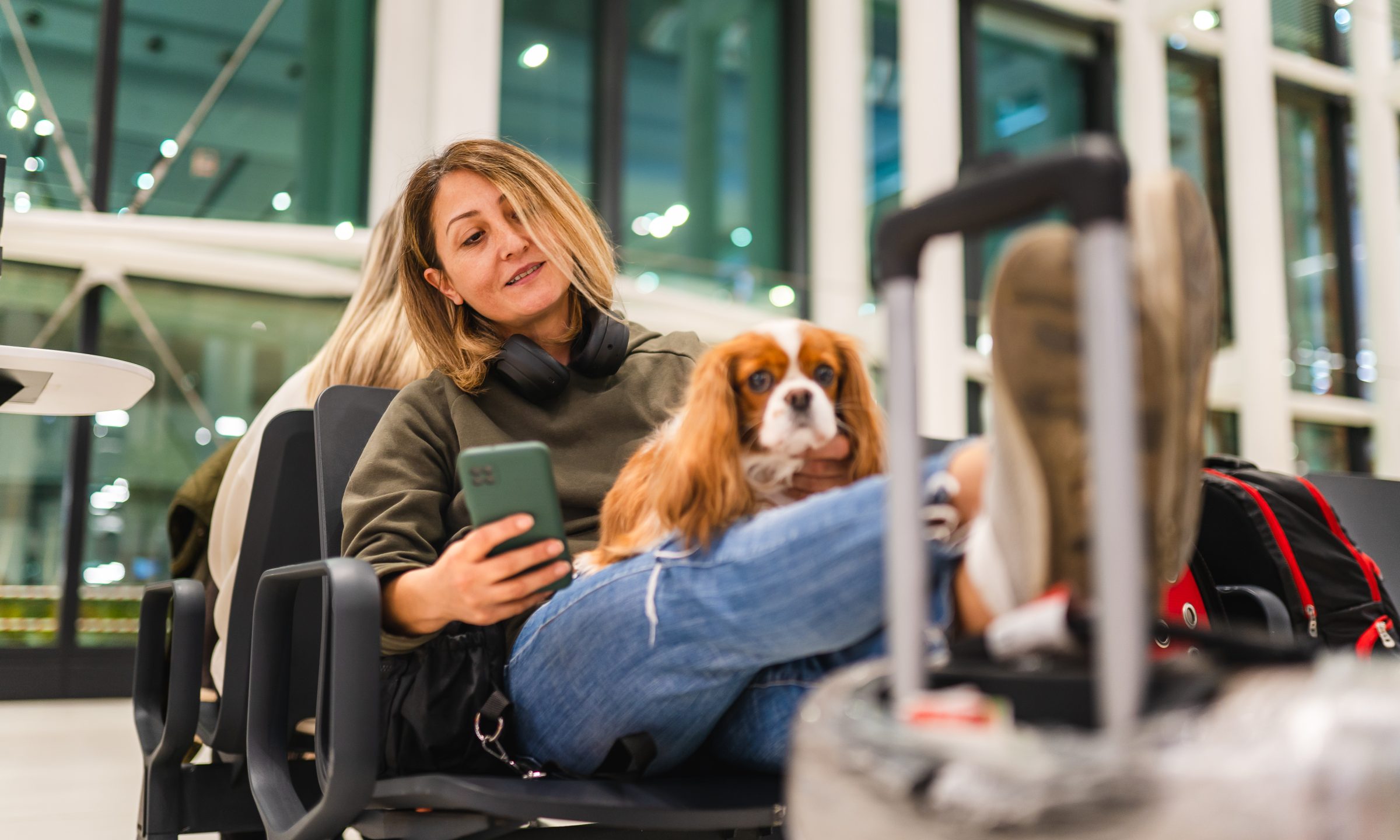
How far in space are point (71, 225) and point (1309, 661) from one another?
528cm

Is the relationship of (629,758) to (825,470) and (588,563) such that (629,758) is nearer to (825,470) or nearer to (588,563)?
(588,563)

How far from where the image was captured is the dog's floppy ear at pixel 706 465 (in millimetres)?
912

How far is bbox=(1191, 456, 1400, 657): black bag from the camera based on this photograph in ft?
5.56

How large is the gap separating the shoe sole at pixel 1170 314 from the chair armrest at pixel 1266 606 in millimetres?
1070

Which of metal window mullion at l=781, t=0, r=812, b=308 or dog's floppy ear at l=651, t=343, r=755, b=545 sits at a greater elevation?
metal window mullion at l=781, t=0, r=812, b=308

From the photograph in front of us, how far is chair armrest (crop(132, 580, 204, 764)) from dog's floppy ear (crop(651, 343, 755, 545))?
830 millimetres

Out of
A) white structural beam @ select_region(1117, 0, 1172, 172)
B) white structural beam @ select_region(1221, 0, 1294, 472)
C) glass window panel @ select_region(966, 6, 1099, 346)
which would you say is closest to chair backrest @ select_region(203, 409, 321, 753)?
glass window panel @ select_region(966, 6, 1099, 346)

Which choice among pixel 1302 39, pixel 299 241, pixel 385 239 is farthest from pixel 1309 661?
pixel 1302 39

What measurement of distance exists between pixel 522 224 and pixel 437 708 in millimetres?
668

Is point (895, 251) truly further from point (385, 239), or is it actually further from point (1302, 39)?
point (1302, 39)

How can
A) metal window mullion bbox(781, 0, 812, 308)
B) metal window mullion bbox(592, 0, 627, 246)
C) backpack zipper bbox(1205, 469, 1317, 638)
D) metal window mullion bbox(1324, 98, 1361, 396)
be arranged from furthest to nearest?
metal window mullion bbox(1324, 98, 1361, 396)
metal window mullion bbox(781, 0, 812, 308)
metal window mullion bbox(592, 0, 627, 246)
backpack zipper bbox(1205, 469, 1317, 638)

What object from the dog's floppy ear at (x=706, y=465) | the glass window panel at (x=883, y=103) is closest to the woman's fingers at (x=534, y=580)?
the dog's floppy ear at (x=706, y=465)

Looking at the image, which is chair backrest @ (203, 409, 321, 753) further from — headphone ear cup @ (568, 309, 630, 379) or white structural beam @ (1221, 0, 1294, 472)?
white structural beam @ (1221, 0, 1294, 472)

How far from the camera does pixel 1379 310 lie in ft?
24.9
